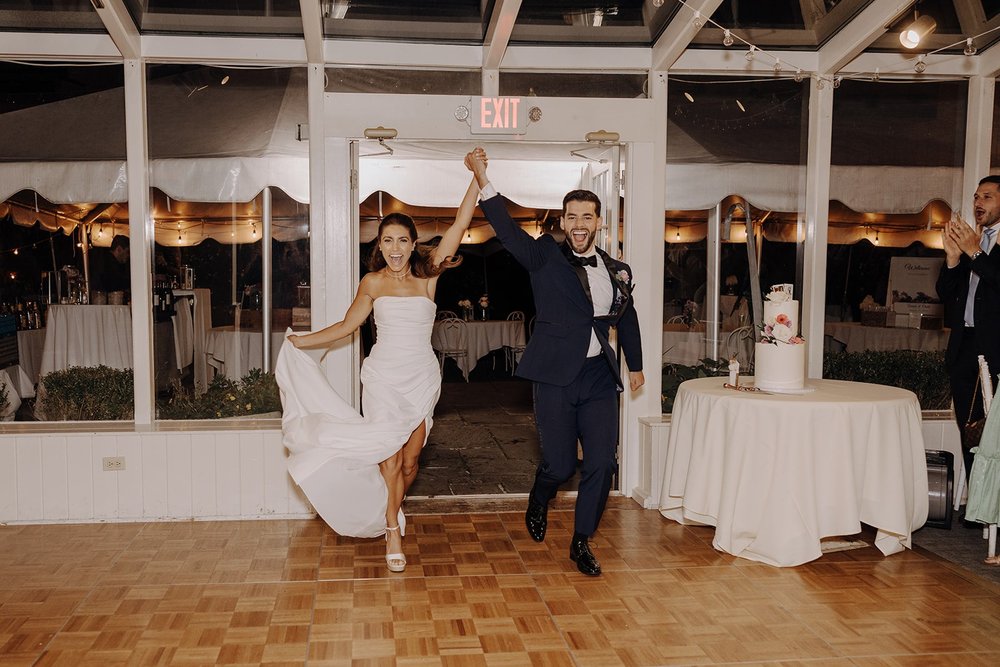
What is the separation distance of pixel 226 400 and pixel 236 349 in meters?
0.32

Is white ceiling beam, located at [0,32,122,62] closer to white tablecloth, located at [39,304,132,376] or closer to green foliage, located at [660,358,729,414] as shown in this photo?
white tablecloth, located at [39,304,132,376]

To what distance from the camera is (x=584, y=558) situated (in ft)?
13.5

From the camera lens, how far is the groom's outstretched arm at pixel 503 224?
4.01m

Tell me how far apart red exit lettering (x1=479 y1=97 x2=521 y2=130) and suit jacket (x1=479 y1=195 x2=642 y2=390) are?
1.12 meters

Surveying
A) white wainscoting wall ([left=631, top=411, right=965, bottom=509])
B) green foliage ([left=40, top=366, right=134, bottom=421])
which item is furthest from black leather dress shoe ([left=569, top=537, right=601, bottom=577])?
green foliage ([left=40, top=366, right=134, bottom=421])

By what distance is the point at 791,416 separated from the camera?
13.6 feet

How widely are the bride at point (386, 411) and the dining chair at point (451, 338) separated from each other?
20.0ft

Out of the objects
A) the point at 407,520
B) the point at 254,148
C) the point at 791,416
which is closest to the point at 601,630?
the point at 791,416

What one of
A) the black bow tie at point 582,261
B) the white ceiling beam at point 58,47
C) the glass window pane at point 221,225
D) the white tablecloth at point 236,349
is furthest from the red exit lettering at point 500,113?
the white ceiling beam at point 58,47

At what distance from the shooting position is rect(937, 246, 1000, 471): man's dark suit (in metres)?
4.76

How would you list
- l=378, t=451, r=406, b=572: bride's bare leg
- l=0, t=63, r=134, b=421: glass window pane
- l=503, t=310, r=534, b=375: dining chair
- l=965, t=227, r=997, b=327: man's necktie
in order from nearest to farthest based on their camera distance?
l=378, t=451, r=406, b=572: bride's bare leg → l=965, t=227, r=997, b=327: man's necktie → l=0, t=63, r=134, b=421: glass window pane → l=503, t=310, r=534, b=375: dining chair

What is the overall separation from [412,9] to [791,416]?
3.14 m

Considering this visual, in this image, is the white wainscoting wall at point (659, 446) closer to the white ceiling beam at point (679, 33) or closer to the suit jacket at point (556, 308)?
the suit jacket at point (556, 308)

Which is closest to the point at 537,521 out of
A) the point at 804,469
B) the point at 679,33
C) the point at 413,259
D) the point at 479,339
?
the point at 804,469
